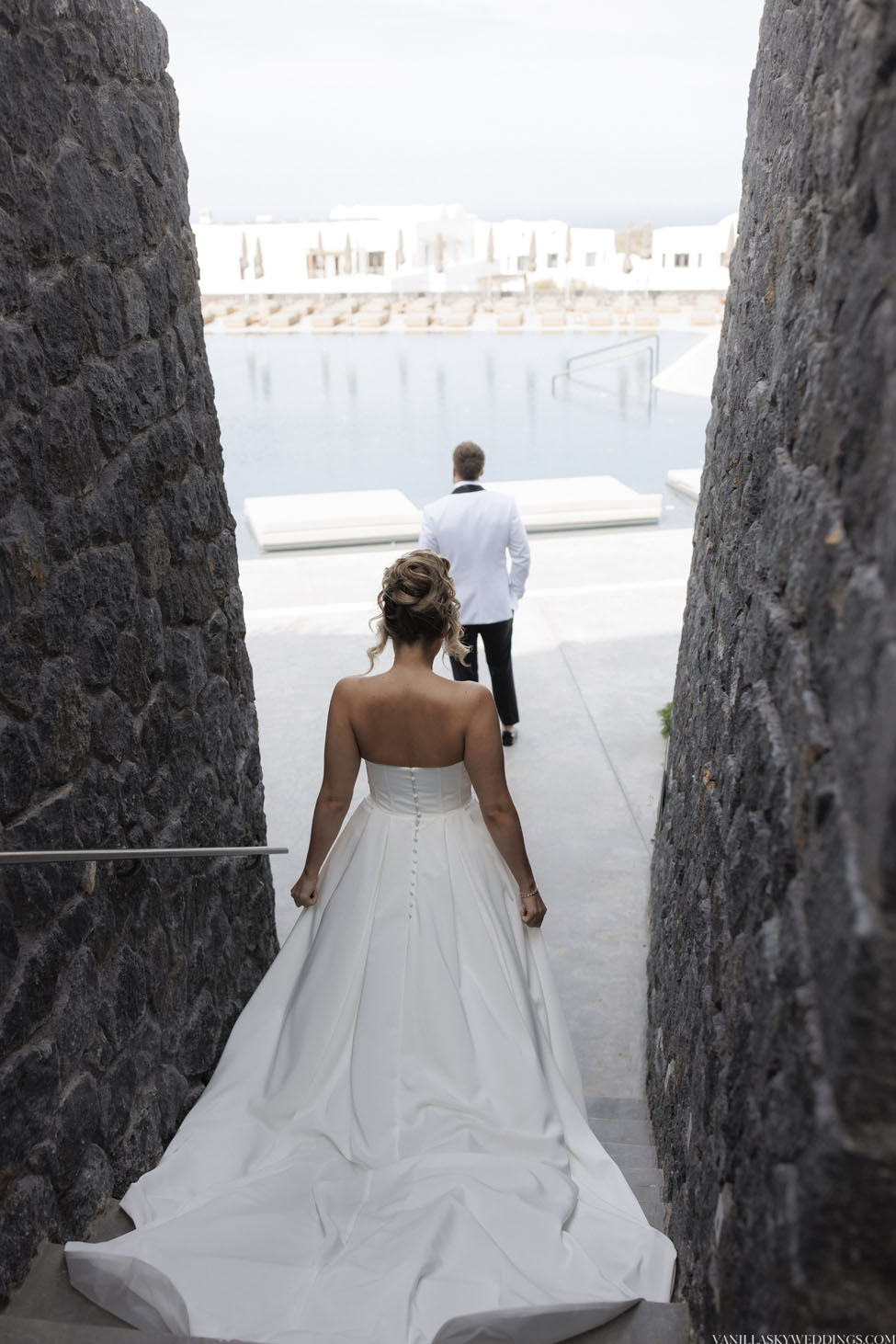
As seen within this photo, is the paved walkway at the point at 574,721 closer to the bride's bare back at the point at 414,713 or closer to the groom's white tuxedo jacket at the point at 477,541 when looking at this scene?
the groom's white tuxedo jacket at the point at 477,541

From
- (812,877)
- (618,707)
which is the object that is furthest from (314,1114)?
(618,707)

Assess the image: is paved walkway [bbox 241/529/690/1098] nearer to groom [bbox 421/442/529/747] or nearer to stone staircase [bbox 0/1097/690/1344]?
groom [bbox 421/442/529/747]

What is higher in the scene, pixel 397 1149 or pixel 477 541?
pixel 477 541

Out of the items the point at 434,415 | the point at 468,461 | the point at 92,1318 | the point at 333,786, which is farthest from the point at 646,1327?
the point at 434,415

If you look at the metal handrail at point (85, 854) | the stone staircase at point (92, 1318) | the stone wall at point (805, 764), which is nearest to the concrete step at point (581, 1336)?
the stone staircase at point (92, 1318)

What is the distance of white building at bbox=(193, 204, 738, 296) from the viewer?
130ft

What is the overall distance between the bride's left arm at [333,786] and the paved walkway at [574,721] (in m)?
1.38

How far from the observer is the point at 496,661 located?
6.18 meters

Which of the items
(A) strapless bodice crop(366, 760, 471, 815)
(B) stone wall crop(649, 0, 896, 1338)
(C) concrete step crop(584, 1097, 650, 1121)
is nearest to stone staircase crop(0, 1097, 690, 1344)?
(B) stone wall crop(649, 0, 896, 1338)

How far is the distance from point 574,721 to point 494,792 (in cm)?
383

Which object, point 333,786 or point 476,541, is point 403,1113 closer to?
point 333,786

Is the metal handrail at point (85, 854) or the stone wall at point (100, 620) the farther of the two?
the stone wall at point (100, 620)

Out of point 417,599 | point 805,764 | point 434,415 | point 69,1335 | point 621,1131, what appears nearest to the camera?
point 805,764

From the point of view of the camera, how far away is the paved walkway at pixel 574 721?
453cm
